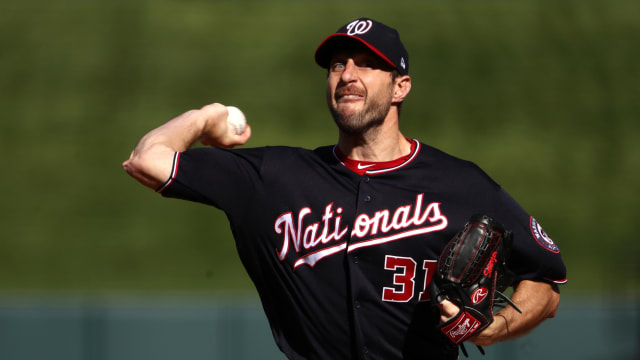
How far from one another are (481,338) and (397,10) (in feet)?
33.6

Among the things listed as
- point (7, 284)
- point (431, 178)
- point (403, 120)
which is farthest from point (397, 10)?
point (431, 178)

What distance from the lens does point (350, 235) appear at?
283 centimetres

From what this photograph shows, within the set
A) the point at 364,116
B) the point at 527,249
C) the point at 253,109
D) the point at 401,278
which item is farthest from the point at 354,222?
the point at 253,109

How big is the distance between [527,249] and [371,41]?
3.12 ft

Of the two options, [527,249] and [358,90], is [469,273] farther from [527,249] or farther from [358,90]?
[358,90]

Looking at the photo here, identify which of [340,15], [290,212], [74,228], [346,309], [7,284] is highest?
[340,15]

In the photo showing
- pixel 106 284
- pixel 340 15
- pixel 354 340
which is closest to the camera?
pixel 354 340

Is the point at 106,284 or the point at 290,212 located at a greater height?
the point at 290,212

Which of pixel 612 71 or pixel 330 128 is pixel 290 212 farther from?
pixel 612 71

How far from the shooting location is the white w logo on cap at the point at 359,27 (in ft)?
9.48

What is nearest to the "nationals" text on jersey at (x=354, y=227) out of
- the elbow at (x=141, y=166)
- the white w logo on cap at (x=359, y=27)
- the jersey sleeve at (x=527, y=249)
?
the jersey sleeve at (x=527, y=249)

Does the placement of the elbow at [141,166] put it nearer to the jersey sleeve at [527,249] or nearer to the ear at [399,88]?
the ear at [399,88]

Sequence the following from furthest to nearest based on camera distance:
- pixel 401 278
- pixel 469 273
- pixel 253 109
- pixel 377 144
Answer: pixel 253 109, pixel 377 144, pixel 401 278, pixel 469 273

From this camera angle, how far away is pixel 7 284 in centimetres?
1015
